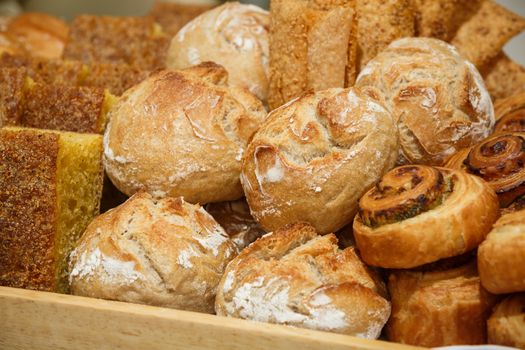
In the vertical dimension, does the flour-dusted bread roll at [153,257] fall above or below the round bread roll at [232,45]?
below

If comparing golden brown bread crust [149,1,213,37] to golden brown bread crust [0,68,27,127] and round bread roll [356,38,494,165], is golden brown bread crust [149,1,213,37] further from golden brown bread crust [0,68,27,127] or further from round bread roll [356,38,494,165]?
round bread roll [356,38,494,165]

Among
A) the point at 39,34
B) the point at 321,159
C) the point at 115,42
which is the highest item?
the point at 321,159

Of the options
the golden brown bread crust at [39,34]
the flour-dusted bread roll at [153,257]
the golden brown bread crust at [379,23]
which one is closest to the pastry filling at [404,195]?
the flour-dusted bread roll at [153,257]

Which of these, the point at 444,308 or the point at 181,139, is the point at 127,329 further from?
the point at 444,308

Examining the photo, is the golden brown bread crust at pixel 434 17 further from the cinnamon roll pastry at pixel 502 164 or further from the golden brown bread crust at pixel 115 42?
the golden brown bread crust at pixel 115 42

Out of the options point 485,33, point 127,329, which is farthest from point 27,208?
point 485,33
